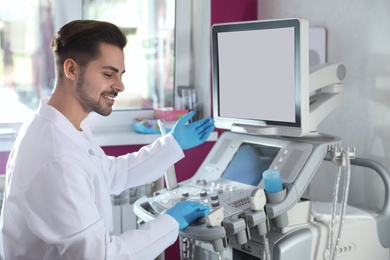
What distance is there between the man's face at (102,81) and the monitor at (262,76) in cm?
44

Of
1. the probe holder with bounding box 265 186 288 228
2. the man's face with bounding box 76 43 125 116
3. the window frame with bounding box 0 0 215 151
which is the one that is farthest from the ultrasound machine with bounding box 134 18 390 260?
the window frame with bounding box 0 0 215 151

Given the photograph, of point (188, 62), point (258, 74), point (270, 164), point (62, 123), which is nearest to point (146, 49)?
point (188, 62)

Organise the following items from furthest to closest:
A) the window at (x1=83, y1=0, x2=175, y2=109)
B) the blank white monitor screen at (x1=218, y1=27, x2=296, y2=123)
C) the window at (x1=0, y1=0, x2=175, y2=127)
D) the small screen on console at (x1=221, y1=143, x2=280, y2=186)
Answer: the window at (x1=83, y1=0, x2=175, y2=109) → the window at (x1=0, y1=0, x2=175, y2=127) → the small screen on console at (x1=221, y1=143, x2=280, y2=186) → the blank white monitor screen at (x1=218, y1=27, x2=296, y2=123)

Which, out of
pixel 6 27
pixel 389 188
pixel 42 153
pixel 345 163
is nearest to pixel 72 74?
pixel 42 153

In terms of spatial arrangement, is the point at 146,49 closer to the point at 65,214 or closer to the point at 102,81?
the point at 102,81

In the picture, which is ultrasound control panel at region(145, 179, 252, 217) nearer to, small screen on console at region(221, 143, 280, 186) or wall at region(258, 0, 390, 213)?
small screen on console at region(221, 143, 280, 186)

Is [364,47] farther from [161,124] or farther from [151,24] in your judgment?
[151,24]

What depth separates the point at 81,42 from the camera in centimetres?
155

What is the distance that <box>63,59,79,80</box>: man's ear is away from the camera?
60.8 inches

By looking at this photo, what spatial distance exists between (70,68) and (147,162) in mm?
569

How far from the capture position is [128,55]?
2854mm

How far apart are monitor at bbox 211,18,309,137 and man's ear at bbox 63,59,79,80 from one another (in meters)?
0.58

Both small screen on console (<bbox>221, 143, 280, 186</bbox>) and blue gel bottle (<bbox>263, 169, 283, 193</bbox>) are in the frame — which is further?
small screen on console (<bbox>221, 143, 280, 186</bbox>)

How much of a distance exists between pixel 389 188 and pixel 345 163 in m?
0.24
